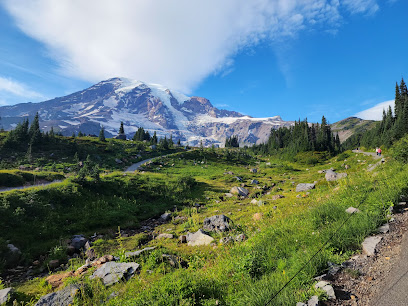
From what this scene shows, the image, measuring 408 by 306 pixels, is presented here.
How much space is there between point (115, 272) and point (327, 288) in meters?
6.92

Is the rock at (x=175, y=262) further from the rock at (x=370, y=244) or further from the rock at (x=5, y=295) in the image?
the rock at (x=370, y=244)

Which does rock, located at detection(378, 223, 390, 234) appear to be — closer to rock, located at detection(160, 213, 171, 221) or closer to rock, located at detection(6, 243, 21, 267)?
rock, located at detection(160, 213, 171, 221)

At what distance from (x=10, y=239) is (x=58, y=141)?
62.7m

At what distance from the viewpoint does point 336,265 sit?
5.37 meters

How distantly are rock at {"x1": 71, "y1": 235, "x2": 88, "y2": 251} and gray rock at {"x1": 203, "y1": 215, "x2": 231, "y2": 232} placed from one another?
9.41 metres

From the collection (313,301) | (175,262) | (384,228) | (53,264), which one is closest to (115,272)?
(175,262)

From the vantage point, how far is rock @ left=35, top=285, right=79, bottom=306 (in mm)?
5831

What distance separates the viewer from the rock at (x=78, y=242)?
563 inches

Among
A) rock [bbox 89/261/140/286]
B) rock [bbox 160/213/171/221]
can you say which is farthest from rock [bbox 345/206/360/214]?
rock [bbox 160/213/171/221]

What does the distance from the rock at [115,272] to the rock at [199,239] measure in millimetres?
4677

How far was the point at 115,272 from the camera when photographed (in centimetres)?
724

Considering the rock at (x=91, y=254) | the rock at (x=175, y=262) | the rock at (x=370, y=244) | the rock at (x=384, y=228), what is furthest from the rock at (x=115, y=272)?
the rock at (x=384, y=228)

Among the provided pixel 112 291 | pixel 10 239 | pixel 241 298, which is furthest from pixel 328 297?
pixel 10 239

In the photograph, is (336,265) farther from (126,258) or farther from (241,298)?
(126,258)
